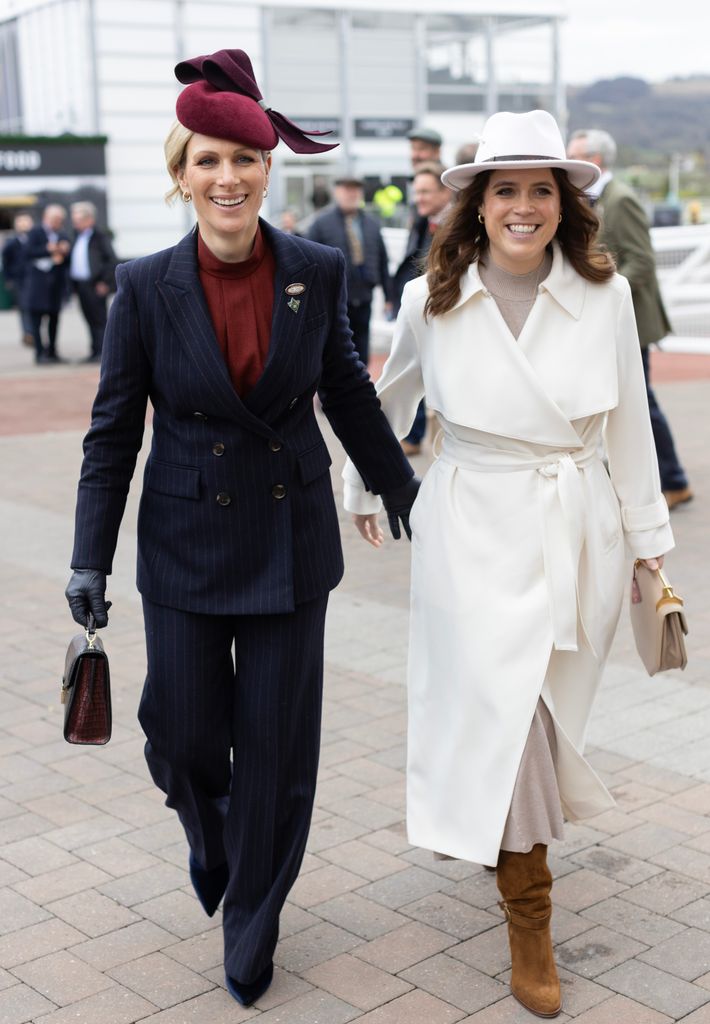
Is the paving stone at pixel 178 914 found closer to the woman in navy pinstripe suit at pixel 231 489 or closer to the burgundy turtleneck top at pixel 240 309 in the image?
the woman in navy pinstripe suit at pixel 231 489

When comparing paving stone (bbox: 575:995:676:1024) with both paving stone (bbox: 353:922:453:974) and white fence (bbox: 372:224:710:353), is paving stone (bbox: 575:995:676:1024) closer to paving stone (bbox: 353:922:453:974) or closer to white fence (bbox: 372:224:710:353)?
paving stone (bbox: 353:922:453:974)

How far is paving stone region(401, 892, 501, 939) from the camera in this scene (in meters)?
3.42

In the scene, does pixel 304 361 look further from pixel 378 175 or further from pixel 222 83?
pixel 378 175

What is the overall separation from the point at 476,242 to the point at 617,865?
1.66 meters

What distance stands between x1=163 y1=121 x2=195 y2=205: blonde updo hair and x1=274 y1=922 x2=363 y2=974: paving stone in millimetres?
1750

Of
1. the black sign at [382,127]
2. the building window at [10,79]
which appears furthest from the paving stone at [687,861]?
the building window at [10,79]

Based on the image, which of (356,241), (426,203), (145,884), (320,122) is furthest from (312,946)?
(320,122)

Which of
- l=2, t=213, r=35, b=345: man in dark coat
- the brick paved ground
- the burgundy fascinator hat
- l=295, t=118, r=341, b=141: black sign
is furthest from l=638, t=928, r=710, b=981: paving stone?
l=295, t=118, r=341, b=141: black sign

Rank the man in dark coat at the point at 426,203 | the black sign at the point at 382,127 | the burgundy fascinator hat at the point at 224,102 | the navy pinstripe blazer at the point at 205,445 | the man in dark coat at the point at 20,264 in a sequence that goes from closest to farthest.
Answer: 1. the burgundy fascinator hat at the point at 224,102
2. the navy pinstripe blazer at the point at 205,445
3. the man in dark coat at the point at 426,203
4. the man in dark coat at the point at 20,264
5. the black sign at the point at 382,127

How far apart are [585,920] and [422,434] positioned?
245 inches

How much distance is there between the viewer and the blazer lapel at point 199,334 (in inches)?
115

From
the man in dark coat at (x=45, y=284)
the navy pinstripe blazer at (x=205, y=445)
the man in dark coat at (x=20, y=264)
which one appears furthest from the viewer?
the man in dark coat at (x=20, y=264)

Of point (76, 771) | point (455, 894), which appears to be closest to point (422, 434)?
point (76, 771)

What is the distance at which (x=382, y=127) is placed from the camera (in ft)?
A: 130
